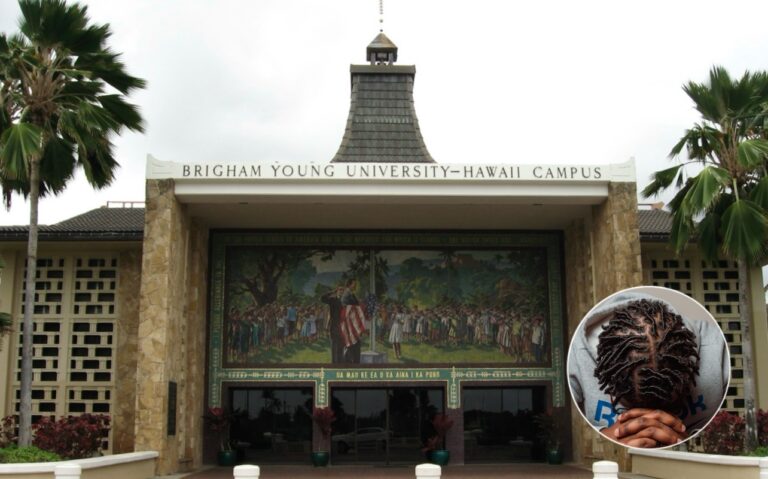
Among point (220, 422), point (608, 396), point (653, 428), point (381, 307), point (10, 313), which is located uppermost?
point (381, 307)

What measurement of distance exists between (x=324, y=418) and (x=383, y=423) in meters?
1.85

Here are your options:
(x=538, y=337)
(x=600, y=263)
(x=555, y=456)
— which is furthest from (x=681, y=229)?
(x=555, y=456)

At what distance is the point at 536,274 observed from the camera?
25203 mm

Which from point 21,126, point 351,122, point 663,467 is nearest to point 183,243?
point 21,126

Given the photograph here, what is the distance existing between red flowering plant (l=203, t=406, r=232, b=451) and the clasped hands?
43.0 feet

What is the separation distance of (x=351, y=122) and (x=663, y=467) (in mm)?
14370

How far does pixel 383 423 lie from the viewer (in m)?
24.3

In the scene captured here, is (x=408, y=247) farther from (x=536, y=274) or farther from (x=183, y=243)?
(x=183, y=243)

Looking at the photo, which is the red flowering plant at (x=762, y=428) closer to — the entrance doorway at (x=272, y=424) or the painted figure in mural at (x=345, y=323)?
the painted figure in mural at (x=345, y=323)

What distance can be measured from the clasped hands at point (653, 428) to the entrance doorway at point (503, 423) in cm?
1155

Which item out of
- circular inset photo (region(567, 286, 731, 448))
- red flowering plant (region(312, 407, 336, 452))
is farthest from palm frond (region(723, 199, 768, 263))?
red flowering plant (region(312, 407, 336, 452))

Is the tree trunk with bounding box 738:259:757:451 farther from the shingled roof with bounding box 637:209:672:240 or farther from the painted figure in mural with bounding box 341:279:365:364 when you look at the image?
the painted figure in mural with bounding box 341:279:365:364

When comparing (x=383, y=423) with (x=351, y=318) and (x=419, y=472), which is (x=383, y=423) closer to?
(x=351, y=318)

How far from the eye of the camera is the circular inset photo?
1260 cm
